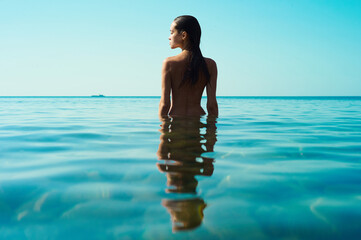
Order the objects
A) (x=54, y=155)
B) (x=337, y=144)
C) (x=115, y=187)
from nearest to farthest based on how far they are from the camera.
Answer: (x=115, y=187) → (x=54, y=155) → (x=337, y=144)

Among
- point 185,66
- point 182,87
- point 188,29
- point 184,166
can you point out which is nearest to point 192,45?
point 188,29

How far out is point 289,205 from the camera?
150 cm

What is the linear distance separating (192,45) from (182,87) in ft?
2.11

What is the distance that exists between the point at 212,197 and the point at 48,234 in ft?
2.62

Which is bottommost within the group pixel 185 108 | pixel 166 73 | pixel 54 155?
pixel 54 155

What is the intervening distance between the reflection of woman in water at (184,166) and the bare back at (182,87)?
0.50 m

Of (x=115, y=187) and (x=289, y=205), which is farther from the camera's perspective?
(x=115, y=187)

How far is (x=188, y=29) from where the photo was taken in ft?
14.3

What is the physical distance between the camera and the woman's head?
4352 millimetres

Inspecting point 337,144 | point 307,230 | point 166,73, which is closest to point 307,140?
point 337,144

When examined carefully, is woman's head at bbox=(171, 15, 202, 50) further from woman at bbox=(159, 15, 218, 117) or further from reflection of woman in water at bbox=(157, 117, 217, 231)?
reflection of woman in water at bbox=(157, 117, 217, 231)

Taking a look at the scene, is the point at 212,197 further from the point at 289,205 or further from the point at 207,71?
Result: the point at 207,71

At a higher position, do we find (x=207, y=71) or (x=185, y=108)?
(x=207, y=71)

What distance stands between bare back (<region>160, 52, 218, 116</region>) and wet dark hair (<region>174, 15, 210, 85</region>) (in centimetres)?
8
